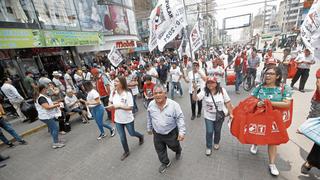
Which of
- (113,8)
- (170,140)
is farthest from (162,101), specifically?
(113,8)

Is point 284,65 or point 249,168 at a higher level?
point 284,65

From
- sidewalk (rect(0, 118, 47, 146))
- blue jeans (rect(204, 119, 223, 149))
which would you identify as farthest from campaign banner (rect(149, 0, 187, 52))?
sidewalk (rect(0, 118, 47, 146))

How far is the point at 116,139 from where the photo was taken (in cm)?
469

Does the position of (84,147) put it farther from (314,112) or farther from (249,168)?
(314,112)

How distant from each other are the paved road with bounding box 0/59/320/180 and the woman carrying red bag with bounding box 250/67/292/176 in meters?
0.44

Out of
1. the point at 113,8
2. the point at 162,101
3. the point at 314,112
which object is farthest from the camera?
the point at 113,8

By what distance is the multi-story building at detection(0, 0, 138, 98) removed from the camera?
29.3ft

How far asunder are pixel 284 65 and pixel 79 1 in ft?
54.2

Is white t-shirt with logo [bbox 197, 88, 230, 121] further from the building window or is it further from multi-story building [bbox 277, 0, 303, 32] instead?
multi-story building [bbox 277, 0, 303, 32]

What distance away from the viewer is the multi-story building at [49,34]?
8922 millimetres

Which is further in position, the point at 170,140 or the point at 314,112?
Answer: the point at 314,112

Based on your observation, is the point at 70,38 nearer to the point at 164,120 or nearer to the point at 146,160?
the point at 146,160

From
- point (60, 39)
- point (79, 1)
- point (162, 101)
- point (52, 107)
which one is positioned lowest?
point (52, 107)

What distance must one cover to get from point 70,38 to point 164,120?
1162cm
